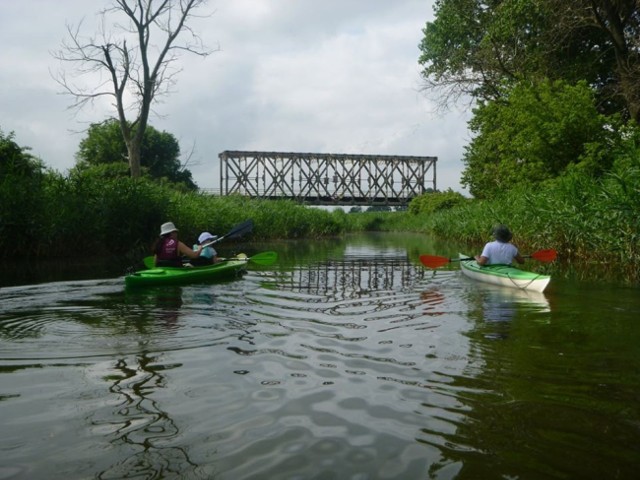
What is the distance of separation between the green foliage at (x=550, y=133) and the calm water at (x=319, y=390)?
1105 cm

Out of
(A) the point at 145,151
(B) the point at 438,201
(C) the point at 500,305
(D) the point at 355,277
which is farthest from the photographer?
(A) the point at 145,151

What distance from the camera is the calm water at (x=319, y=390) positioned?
2.72 meters

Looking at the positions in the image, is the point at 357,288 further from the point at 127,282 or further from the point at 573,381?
the point at 573,381

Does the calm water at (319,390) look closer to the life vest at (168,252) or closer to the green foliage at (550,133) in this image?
the life vest at (168,252)

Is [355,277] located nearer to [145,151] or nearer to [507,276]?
[507,276]

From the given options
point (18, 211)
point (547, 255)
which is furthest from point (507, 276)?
point (18, 211)

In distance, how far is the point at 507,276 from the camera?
8.75 meters

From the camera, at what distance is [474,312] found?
6.77 metres

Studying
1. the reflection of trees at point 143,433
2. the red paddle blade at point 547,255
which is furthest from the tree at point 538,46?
the reflection of trees at point 143,433

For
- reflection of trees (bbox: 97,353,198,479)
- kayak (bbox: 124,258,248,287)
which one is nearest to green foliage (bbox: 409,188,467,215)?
kayak (bbox: 124,258,248,287)

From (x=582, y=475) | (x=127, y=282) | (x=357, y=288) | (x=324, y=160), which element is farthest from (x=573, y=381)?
(x=324, y=160)

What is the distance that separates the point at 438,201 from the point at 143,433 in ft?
121

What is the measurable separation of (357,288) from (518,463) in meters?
6.36

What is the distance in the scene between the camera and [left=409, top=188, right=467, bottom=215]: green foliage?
37.7m
